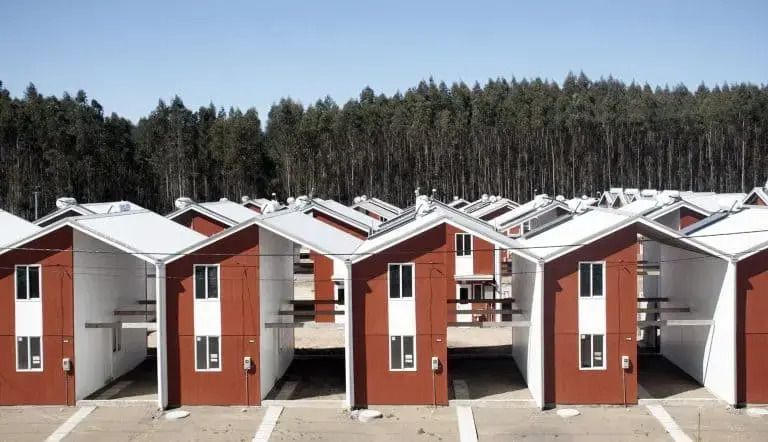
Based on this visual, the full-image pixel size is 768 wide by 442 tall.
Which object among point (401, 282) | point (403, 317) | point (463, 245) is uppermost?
point (463, 245)

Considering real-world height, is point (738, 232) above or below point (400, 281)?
above

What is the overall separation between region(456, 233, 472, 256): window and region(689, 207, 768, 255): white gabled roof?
8874 mm

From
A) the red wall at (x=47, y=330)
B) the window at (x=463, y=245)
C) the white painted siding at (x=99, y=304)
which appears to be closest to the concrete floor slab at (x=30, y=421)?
the red wall at (x=47, y=330)

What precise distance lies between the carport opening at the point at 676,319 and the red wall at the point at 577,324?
0.94 m

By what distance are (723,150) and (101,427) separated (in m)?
73.1

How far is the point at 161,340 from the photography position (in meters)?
19.5

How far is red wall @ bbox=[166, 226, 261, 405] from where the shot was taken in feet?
64.7

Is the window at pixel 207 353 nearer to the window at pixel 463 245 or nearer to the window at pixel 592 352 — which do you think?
the window at pixel 592 352

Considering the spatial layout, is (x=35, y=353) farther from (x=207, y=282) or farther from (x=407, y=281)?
(x=407, y=281)

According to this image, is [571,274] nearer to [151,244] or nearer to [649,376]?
[649,376]

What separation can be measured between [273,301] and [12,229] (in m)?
7.78

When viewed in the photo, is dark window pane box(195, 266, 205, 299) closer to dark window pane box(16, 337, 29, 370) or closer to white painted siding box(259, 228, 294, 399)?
white painted siding box(259, 228, 294, 399)

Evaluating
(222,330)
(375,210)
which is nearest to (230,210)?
(375,210)

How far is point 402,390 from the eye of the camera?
19.5 meters
